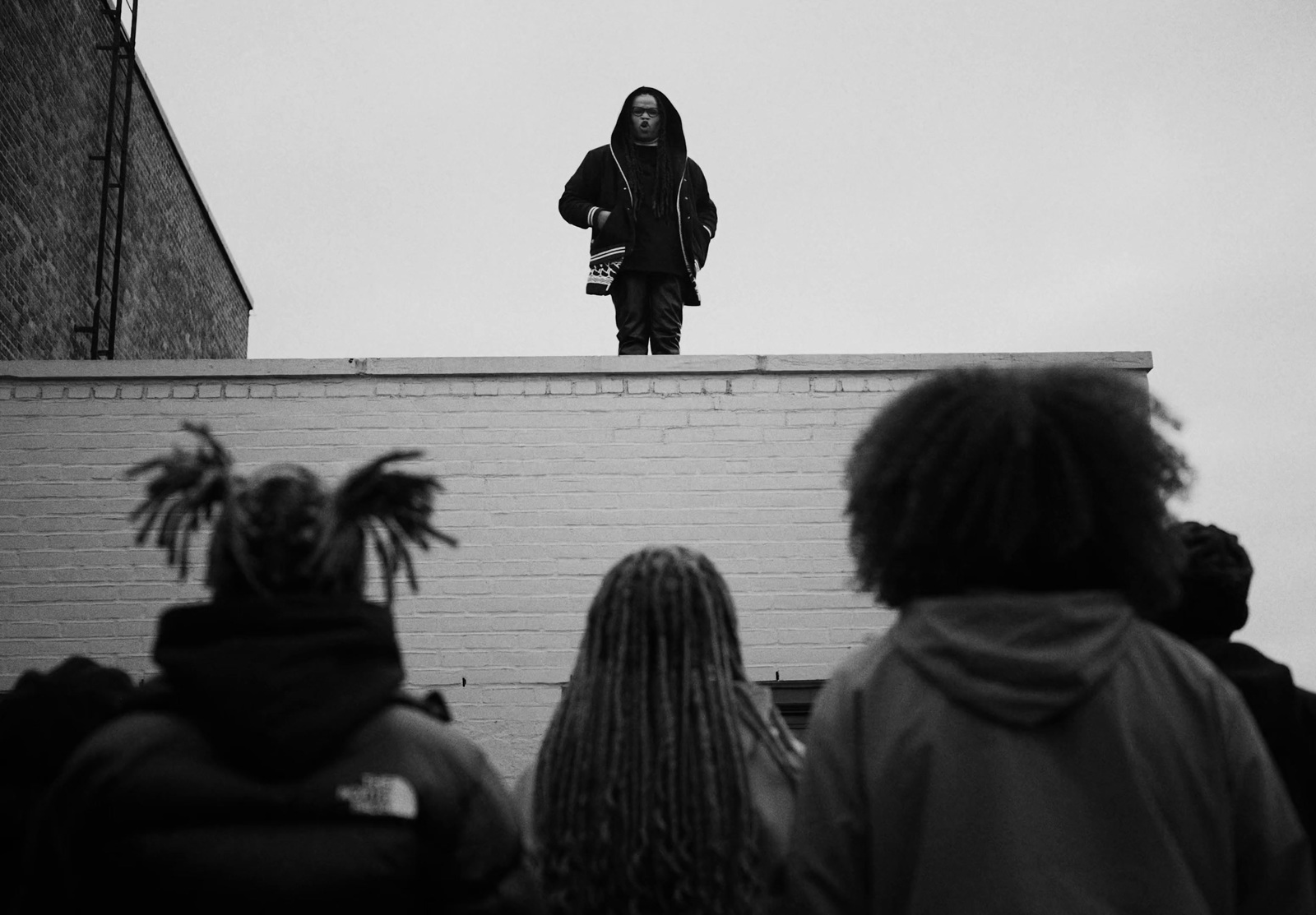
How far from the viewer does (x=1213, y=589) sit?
3494 millimetres

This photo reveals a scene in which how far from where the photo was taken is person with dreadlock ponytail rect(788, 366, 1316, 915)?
2172mm

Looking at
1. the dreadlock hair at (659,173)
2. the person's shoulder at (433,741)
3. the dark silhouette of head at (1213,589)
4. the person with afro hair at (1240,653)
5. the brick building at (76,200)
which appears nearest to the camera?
the person's shoulder at (433,741)

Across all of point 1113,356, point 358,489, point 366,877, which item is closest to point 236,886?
point 366,877

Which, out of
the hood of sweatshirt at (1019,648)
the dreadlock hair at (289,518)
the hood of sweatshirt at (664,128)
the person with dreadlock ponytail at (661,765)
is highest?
the hood of sweatshirt at (664,128)

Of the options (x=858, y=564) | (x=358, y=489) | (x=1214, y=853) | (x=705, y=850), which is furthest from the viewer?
(x=705, y=850)

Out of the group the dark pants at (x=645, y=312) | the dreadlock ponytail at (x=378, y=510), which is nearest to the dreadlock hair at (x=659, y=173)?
the dark pants at (x=645, y=312)

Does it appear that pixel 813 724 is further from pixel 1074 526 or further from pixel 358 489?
pixel 358 489

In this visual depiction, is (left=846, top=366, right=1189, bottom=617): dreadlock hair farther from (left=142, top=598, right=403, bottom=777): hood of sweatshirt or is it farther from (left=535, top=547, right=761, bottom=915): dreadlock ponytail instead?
(left=142, top=598, right=403, bottom=777): hood of sweatshirt

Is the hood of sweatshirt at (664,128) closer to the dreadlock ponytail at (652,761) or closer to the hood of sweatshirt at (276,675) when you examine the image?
the dreadlock ponytail at (652,761)

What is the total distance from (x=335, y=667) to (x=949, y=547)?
3.70 ft

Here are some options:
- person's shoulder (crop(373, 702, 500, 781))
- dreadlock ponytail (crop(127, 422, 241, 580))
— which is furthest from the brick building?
person's shoulder (crop(373, 702, 500, 781))

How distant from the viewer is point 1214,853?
2.20m

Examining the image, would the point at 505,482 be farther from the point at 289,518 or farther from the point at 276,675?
the point at 276,675

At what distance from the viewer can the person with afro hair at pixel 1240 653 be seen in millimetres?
3279
